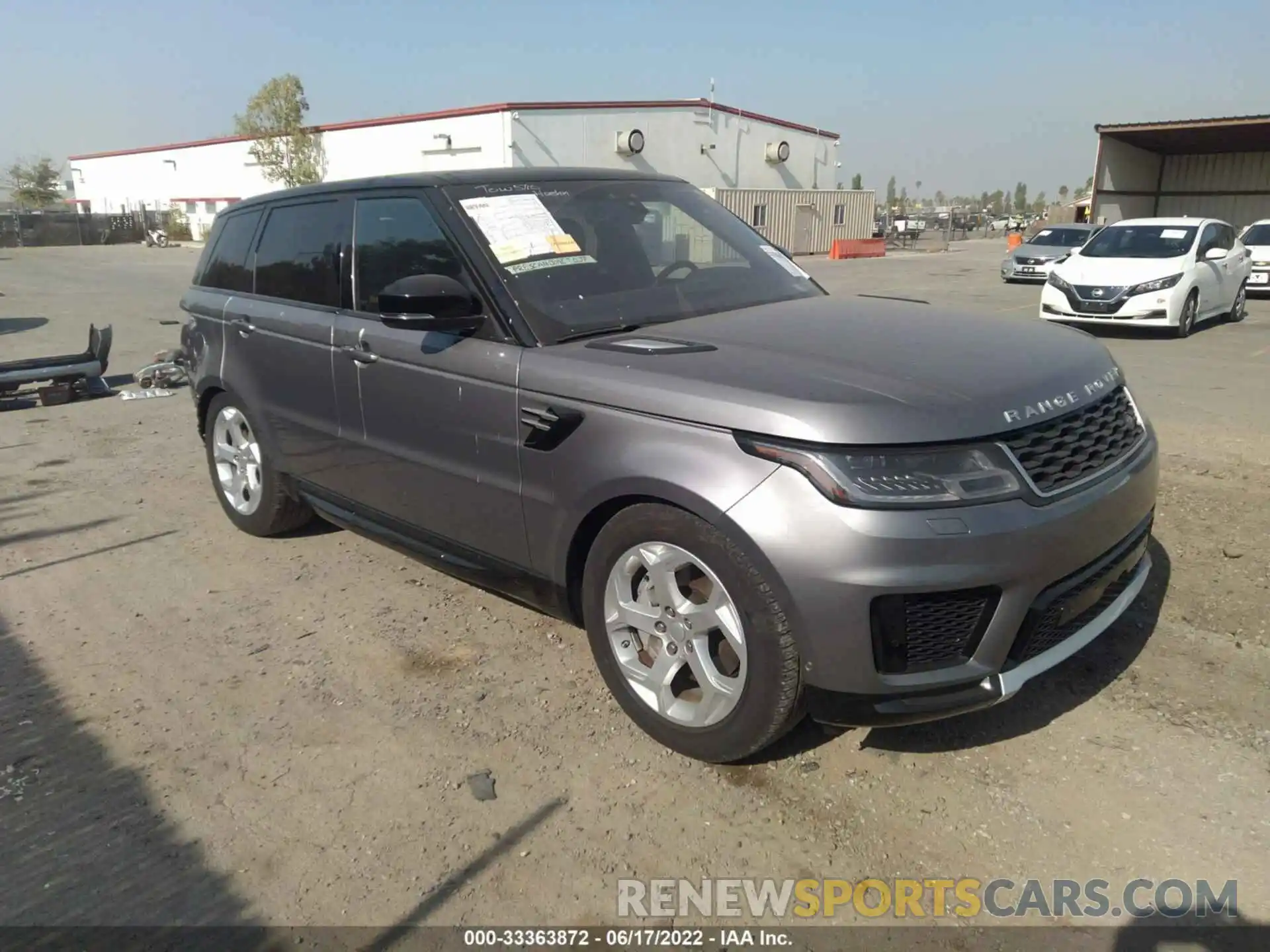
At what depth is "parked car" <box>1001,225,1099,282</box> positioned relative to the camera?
826 inches

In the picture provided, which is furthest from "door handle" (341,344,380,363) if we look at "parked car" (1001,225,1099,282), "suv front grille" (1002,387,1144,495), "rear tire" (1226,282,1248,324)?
"parked car" (1001,225,1099,282)

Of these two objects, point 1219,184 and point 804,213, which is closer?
point 1219,184

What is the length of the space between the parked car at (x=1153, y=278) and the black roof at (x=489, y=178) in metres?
9.67

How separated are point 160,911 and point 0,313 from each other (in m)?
18.6

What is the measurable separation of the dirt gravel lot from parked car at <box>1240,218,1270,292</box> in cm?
1573

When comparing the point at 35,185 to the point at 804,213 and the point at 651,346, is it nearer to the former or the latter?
the point at 804,213

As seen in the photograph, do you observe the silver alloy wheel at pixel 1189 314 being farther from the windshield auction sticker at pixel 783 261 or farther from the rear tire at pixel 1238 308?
the windshield auction sticker at pixel 783 261

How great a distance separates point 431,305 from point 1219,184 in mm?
33374

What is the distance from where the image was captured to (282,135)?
150ft

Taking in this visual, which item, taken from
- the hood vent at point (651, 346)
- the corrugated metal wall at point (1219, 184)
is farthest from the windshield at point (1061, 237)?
the hood vent at point (651, 346)

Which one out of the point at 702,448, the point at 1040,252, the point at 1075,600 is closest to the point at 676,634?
the point at 702,448

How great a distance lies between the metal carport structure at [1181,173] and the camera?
973 inches

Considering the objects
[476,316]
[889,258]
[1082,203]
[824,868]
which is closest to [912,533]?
[824,868]

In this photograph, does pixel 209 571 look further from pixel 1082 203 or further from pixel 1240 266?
pixel 1082 203
